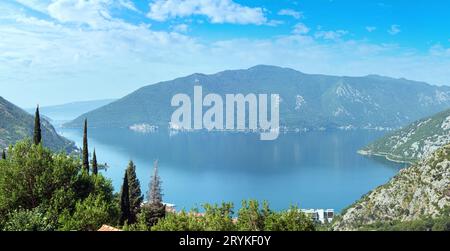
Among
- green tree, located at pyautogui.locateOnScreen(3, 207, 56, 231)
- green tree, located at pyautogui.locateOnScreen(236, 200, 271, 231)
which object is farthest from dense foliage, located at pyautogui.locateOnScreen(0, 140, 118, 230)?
green tree, located at pyautogui.locateOnScreen(236, 200, 271, 231)

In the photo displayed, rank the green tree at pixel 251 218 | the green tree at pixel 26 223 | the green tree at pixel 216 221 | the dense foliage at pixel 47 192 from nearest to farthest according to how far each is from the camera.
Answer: the green tree at pixel 216 221 < the green tree at pixel 26 223 < the green tree at pixel 251 218 < the dense foliage at pixel 47 192

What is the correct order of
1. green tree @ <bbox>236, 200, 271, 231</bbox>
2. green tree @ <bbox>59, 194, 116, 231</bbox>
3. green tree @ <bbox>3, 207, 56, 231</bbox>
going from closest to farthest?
green tree @ <bbox>3, 207, 56, 231</bbox> → green tree @ <bbox>236, 200, 271, 231</bbox> → green tree @ <bbox>59, 194, 116, 231</bbox>

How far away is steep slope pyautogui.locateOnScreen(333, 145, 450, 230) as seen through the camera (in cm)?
8006

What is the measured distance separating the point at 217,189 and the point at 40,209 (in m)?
110

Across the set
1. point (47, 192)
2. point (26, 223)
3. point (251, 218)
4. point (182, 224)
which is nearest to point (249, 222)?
point (251, 218)

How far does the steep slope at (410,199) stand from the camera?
263 feet

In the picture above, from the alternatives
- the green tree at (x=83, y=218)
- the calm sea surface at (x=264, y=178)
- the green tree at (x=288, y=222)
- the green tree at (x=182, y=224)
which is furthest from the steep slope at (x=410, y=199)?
the green tree at (x=182, y=224)

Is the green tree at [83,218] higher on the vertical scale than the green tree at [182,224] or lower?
lower

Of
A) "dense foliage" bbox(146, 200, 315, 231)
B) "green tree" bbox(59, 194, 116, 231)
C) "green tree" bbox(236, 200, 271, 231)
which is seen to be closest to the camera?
"dense foliage" bbox(146, 200, 315, 231)

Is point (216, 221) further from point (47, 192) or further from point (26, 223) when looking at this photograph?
point (47, 192)

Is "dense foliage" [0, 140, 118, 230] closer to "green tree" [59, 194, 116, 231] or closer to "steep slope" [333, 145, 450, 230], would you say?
"green tree" [59, 194, 116, 231]

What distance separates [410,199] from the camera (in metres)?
86.2

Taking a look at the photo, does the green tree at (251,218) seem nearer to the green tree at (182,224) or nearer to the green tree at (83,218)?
the green tree at (182,224)
